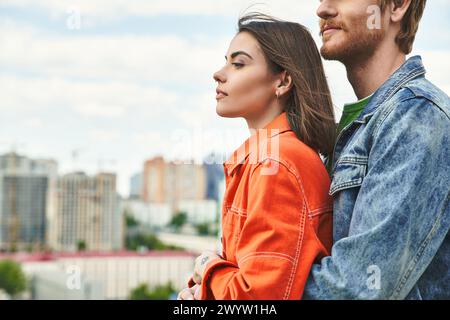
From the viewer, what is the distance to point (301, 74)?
96 cm

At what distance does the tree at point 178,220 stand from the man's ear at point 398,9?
34706 mm

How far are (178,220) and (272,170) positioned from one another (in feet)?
115

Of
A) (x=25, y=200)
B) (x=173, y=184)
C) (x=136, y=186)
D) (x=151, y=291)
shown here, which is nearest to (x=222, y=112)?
(x=151, y=291)

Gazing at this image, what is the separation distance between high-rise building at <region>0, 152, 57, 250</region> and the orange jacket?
29836mm

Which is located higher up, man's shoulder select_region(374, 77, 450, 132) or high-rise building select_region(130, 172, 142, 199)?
man's shoulder select_region(374, 77, 450, 132)

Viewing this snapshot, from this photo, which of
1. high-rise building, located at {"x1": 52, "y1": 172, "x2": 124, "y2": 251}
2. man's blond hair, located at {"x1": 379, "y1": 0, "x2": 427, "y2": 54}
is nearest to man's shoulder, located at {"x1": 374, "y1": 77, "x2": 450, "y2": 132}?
man's blond hair, located at {"x1": 379, "y1": 0, "x2": 427, "y2": 54}

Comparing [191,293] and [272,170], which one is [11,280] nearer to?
[191,293]

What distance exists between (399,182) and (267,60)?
26cm

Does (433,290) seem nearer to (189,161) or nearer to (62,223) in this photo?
(189,161)

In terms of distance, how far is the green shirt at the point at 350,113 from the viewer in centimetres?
101

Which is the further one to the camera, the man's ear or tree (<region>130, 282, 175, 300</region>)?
Answer: tree (<region>130, 282, 175, 300</region>)

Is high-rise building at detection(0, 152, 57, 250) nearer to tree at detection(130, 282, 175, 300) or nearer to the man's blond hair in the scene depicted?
tree at detection(130, 282, 175, 300)

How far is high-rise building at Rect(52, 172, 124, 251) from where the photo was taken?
29.9 meters
